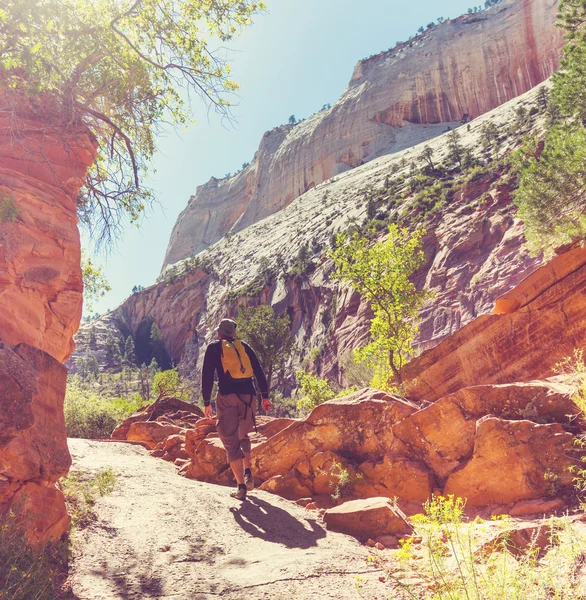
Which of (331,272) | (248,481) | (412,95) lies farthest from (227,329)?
(412,95)

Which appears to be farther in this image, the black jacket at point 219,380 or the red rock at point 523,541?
the black jacket at point 219,380

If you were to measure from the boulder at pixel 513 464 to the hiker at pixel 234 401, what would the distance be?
7.57ft

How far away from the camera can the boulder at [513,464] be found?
4109 millimetres

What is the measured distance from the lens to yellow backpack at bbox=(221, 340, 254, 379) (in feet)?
17.0

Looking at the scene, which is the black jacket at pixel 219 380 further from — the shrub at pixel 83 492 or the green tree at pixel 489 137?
the green tree at pixel 489 137

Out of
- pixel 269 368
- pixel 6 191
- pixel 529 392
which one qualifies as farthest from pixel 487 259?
pixel 6 191

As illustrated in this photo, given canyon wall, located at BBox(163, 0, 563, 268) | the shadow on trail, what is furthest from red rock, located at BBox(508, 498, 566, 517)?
canyon wall, located at BBox(163, 0, 563, 268)

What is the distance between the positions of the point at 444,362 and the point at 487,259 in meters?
22.9

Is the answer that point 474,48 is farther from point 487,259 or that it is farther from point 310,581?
point 310,581

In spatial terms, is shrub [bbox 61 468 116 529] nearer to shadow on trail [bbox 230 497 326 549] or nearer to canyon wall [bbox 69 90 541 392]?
shadow on trail [bbox 230 497 326 549]

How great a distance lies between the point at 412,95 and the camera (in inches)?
3187

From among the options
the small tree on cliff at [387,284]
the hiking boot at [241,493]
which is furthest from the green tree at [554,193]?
the hiking boot at [241,493]

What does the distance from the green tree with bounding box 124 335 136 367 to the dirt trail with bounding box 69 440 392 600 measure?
74590mm

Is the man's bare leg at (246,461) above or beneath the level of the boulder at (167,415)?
beneath
